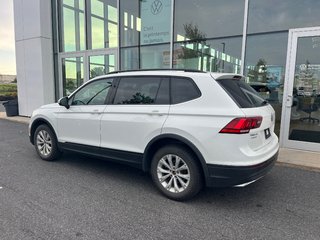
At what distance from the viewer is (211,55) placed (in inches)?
295

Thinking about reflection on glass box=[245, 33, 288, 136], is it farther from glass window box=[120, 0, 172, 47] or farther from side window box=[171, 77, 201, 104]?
side window box=[171, 77, 201, 104]

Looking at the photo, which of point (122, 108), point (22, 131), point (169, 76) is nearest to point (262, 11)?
point (169, 76)

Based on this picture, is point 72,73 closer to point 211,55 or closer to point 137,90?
point 211,55

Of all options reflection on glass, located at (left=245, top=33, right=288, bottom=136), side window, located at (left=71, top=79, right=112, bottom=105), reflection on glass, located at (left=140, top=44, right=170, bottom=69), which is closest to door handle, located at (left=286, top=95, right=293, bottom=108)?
reflection on glass, located at (left=245, top=33, right=288, bottom=136)

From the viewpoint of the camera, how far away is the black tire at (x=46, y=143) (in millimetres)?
5285

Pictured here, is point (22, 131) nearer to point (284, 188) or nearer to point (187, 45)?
point (187, 45)

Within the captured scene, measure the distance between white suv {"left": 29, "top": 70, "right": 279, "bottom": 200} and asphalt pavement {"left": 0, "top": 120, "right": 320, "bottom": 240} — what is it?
398 mm

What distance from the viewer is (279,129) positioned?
6.49 m

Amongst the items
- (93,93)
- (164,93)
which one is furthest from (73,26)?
(164,93)

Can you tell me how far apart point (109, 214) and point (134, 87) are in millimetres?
1938

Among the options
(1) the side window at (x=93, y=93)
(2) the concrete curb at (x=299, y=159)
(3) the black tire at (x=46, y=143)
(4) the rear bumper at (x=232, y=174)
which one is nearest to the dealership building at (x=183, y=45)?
(2) the concrete curb at (x=299, y=159)

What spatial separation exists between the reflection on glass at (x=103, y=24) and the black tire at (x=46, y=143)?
5.10 meters

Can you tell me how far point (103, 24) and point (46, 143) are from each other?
20.1 ft

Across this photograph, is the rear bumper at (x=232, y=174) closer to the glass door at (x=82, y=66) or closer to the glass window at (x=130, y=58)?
the glass window at (x=130, y=58)
